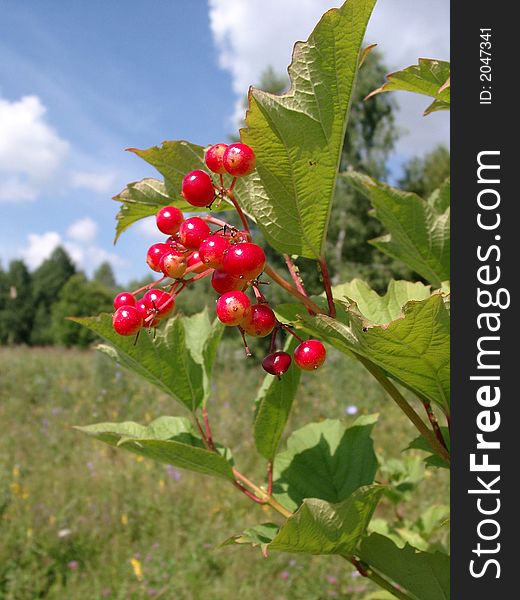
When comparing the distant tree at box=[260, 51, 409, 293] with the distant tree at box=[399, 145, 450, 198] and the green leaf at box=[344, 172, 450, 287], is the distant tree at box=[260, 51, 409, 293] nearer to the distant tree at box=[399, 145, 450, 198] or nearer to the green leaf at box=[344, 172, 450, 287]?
the distant tree at box=[399, 145, 450, 198]

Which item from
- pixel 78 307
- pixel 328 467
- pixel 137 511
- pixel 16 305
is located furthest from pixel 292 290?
pixel 16 305

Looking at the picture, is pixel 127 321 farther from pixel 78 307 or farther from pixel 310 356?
pixel 78 307

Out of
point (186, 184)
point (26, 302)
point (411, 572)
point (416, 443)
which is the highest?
point (26, 302)

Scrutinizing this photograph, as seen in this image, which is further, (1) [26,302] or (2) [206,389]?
(1) [26,302]

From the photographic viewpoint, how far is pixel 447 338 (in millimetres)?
553

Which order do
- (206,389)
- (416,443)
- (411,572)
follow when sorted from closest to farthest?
(411,572) < (416,443) < (206,389)

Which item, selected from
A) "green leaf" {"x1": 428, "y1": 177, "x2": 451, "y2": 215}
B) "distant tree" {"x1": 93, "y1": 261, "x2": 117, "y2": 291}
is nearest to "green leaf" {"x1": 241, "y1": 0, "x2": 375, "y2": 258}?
"green leaf" {"x1": 428, "y1": 177, "x2": 451, "y2": 215}

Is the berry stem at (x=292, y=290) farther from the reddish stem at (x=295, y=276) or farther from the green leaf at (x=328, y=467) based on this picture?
the green leaf at (x=328, y=467)

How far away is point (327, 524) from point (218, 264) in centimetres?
33

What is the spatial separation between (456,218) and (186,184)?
292mm

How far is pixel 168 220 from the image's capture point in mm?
618

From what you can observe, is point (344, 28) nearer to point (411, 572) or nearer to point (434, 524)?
point (411, 572)

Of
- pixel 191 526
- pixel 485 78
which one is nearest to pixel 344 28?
pixel 485 78

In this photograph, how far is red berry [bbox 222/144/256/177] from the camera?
21.1 inches
